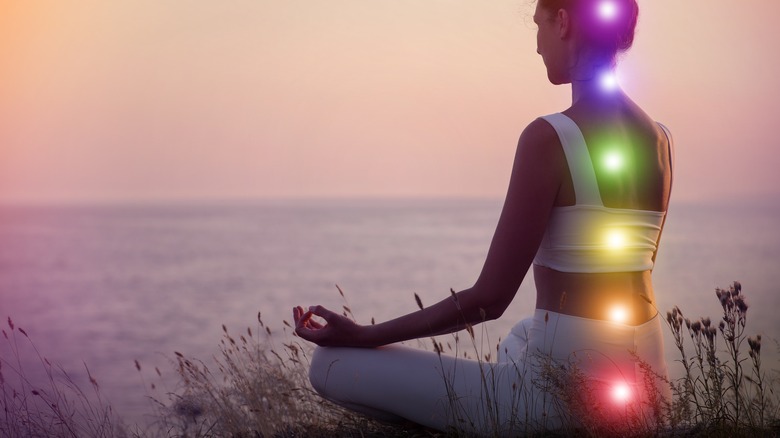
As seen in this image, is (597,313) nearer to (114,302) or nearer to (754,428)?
(754,428)

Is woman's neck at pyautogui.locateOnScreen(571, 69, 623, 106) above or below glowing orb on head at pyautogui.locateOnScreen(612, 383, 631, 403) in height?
above

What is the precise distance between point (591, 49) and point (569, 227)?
0.66 m

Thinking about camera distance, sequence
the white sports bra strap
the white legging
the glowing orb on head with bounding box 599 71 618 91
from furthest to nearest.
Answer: the glowing orb on head with bounding box 599 71 618 91 < the white legging < the white sports bra strap

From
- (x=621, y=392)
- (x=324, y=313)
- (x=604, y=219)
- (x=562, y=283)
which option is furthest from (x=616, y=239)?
(x=324, y=313)

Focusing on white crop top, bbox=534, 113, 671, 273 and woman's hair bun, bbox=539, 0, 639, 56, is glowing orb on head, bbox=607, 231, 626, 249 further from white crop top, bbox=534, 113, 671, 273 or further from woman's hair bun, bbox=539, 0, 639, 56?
woman's hair bun, bbox=539, 0, 639, 56

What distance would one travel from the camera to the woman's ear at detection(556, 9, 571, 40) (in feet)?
9.99

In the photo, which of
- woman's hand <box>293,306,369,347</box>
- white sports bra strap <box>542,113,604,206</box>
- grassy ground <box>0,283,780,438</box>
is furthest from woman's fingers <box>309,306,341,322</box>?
white sports bra strap <box>542,113,604,206</box>

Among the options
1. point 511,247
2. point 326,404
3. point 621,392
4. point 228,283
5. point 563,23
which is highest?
point 563,23

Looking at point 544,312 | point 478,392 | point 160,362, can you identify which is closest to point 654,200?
point 544,312

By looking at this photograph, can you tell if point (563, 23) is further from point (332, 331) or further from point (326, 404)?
point (326, 404)

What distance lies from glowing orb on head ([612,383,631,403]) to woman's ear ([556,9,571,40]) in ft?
4.07

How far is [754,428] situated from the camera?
3334 millimetres

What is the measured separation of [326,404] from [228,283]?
40.6 meters

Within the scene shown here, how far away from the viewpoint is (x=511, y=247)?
2.93 meters
